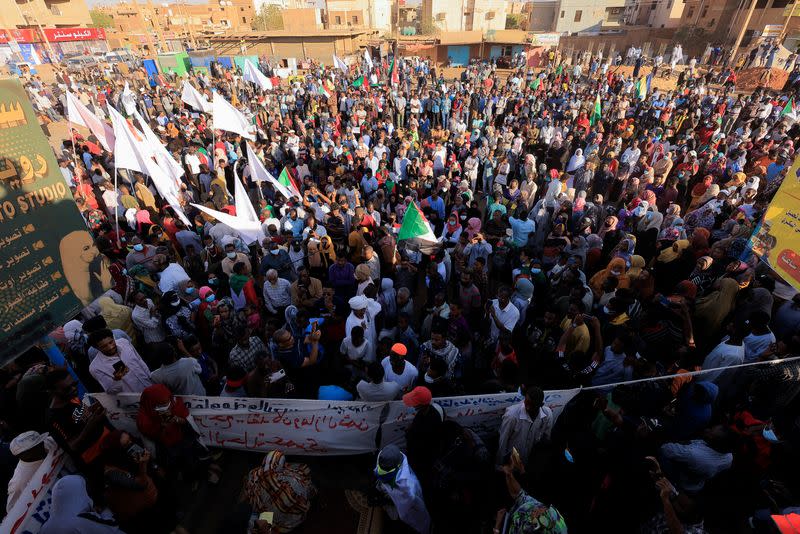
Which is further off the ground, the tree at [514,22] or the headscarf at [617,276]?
the tree at [514,22]

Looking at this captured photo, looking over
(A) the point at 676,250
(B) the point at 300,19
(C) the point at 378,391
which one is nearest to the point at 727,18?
(B) the point at 300,19

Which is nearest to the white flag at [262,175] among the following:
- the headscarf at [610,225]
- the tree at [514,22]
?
the headscarf at [610,225]

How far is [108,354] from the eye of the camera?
3.81m

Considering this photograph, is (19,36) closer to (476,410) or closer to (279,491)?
(279,491)

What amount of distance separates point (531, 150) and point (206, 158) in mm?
10732

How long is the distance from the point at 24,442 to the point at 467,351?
4073 mm

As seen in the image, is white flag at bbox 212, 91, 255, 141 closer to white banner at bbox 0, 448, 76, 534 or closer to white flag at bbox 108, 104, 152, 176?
white flag at bbox 108, 104, 152, 176

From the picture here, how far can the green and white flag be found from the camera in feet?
19.5

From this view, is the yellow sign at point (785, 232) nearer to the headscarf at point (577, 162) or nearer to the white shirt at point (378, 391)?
the white shirt at point (378, 391)

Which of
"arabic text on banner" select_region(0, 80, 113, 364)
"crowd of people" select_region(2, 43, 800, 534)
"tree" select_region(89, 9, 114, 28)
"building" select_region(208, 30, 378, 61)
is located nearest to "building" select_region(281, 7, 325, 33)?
"building" select_region(208, 30, 378, 61)

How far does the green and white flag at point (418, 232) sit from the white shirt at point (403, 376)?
8.04ft

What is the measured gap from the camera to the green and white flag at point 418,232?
5.95 metres

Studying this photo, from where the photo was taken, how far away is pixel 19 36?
40094 millimetres

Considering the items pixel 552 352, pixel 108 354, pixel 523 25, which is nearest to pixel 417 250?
pixel 552 352
